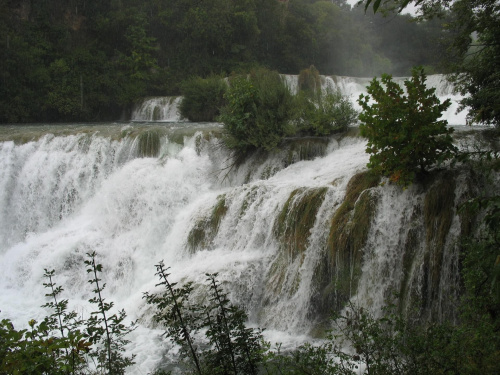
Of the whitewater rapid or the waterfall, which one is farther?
the waterfall

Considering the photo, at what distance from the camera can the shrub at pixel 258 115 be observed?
11.0 meters

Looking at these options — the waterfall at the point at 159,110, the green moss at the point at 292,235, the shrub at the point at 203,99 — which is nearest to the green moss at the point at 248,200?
the green moss at the point at 292,235

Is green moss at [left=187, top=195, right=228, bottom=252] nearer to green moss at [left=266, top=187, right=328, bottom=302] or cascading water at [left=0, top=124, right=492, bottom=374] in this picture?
cascading water at [left=0, top=124, right=492, bottom=374]

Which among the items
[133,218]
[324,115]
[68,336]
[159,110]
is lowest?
[133,218]

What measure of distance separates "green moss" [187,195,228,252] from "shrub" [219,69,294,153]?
7.90ft

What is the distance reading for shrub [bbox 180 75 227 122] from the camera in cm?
1833

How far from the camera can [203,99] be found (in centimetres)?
1847

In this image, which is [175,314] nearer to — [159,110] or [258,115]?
[258,115]

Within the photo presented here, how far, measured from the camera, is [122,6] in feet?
85.4

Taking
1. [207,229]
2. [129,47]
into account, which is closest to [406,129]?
[207,229]

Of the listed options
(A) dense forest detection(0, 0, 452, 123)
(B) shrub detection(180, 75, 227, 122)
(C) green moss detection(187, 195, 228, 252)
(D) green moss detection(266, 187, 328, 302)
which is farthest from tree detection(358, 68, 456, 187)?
(A) dense forest detection(0, 0, 452, 123)

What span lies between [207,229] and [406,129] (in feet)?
15.2

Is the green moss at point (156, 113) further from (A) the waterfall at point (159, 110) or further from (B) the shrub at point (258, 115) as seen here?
(B) the shrub at point (258, 115)

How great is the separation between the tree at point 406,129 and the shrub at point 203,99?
12280 mm
